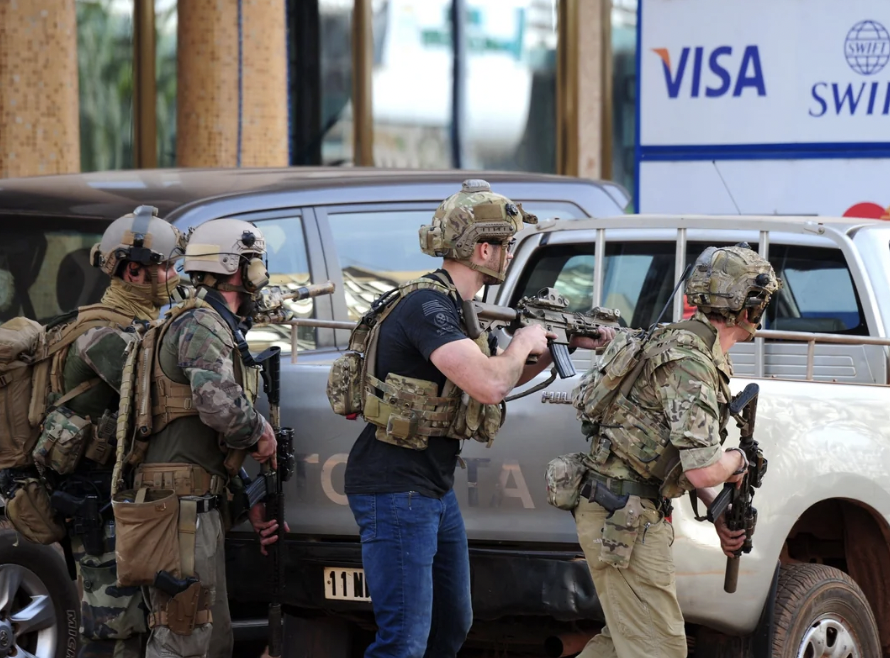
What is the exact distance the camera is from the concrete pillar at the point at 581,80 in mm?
13953

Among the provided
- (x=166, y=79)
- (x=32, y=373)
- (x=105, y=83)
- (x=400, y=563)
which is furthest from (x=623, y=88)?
(x=400, y=563)

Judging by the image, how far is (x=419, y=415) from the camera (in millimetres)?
3977

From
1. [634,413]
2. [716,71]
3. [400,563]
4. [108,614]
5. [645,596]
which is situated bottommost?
[108,614]

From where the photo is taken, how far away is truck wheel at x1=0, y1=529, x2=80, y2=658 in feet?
17.0

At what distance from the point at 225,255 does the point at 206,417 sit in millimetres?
522

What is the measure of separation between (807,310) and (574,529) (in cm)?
174

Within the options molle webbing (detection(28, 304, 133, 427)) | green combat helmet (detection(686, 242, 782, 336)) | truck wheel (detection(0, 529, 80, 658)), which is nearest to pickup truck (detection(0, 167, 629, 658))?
truck wheel (detection(0, 529, 80, 658))

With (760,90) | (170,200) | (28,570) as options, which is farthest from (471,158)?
(28,570)

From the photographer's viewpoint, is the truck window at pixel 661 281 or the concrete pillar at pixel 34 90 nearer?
the truck window at pixel 661 281

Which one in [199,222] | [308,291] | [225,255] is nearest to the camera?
[225,255]

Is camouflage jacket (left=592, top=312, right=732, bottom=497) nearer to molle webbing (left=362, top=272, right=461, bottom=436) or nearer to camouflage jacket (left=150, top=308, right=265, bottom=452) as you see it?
molle webbing (left=362, top=272, right=461, bottom=436)

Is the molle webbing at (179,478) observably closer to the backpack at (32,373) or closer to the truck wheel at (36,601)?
the backpack at (32,373)

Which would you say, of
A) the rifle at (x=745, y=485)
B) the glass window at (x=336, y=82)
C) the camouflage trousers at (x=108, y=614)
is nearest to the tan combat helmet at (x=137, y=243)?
the camouflage trousers at (x=108, y=614)

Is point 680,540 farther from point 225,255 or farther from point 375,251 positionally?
point 375,251
